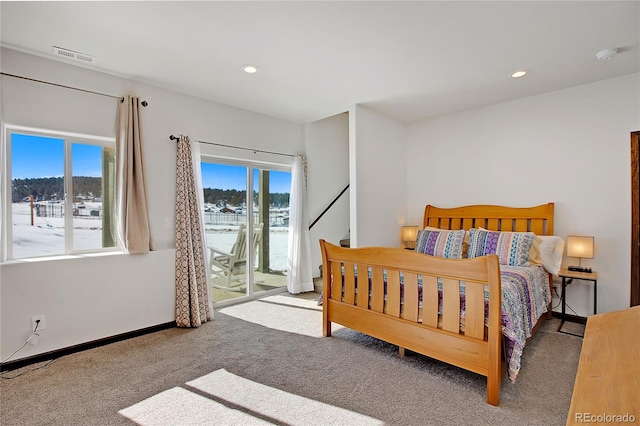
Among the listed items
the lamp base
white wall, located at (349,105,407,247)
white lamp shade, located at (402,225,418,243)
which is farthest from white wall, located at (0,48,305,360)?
the lamp base

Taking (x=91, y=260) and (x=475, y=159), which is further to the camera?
(x=475, y=159)

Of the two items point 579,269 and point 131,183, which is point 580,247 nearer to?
point 579,269

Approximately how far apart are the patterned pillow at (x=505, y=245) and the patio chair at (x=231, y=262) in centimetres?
292

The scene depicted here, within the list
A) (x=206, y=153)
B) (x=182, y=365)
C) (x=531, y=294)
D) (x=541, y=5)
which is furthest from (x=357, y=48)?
(x=182, y=365)

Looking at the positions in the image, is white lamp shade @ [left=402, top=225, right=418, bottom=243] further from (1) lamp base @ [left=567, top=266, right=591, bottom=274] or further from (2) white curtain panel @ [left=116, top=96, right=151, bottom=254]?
(2) white curtain panel @ [left=116, top=96, right=151, bottom=254]

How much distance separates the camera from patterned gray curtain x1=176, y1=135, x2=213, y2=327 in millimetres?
3406

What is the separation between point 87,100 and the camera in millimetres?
2928

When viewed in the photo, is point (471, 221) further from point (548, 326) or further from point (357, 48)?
point (357, 48)

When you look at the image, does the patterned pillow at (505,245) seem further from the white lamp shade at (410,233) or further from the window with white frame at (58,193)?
the window with white frame at (58,193)

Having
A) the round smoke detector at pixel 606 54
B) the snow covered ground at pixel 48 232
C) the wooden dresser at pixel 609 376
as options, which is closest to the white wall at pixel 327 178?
the snow covered ground at pixel 48 232

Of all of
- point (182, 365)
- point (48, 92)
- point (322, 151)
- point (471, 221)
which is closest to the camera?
point (182, 365)

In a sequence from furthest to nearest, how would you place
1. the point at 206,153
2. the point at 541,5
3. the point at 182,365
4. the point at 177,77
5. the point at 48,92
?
the point at 206,153 < the point at 177,77 < the point at 48,92 < the point at 182,365 < the point at 541,5

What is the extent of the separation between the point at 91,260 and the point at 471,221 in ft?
14.5

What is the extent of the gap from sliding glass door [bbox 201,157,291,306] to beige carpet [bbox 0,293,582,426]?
122 centimetres
